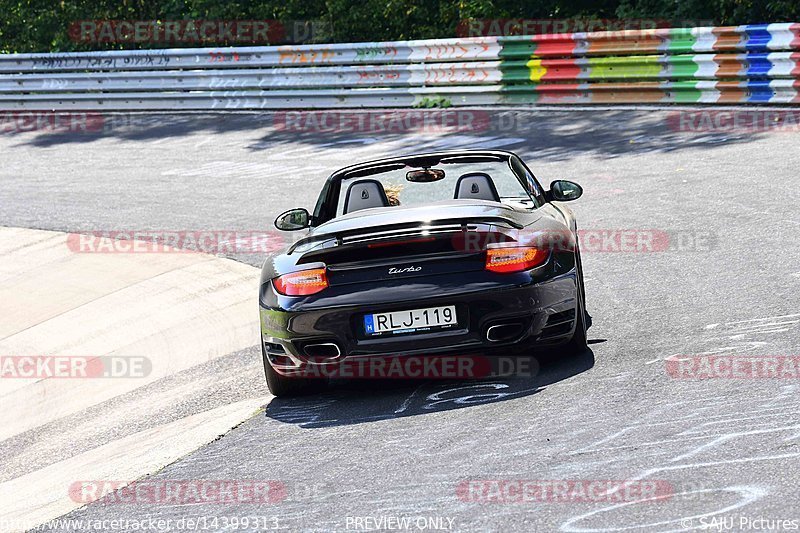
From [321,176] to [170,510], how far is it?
10.8m

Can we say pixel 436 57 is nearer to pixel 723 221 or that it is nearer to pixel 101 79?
pixel 101 79

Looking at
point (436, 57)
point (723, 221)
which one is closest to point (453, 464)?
point (723, 221)

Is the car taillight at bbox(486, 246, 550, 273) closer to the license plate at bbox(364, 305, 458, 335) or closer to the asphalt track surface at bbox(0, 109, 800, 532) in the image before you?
the license plate at bbox(364, 305, 458, 335)

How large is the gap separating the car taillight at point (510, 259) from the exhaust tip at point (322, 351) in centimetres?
90

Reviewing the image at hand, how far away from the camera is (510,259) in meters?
6.41

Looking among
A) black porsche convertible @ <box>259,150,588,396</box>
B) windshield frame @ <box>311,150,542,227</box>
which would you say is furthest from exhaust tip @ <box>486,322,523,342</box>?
windshield frame @ <box>311,150,542,227</box>
